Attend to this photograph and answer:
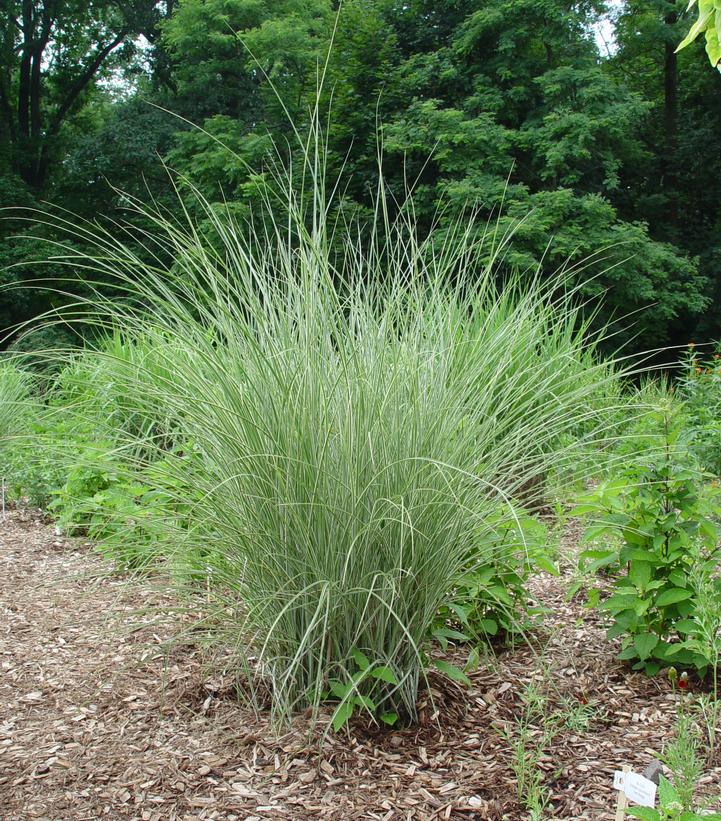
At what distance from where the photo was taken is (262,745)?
1916mm

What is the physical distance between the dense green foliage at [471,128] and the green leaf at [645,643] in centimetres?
789

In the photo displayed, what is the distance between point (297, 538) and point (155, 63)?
20180 mm

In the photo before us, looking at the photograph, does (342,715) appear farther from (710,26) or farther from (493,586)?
(710,26)

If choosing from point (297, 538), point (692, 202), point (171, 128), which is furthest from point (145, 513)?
point (692, 202)

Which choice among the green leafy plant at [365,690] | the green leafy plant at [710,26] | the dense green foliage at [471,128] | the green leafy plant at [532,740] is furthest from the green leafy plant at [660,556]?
the dense green foliage at [471,128]

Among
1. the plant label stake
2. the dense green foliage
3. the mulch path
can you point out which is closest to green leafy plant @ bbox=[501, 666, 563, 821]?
the mulch path

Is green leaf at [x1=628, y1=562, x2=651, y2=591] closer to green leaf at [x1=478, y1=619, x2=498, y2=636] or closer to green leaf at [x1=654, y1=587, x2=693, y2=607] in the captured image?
green leaf at [x1=654, y1=587, x2=693, y2=607]

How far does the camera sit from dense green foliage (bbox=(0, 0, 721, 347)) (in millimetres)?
11508

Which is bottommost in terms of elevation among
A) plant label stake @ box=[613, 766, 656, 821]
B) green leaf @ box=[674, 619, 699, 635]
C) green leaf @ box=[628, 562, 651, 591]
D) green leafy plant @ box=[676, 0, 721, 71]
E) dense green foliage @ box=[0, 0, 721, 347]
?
plant label stake @ box=[613, 766, 656, 821]

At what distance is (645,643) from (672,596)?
0.64 feet

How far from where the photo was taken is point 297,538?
6.28 feet

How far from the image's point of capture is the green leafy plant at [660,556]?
2.08 metres

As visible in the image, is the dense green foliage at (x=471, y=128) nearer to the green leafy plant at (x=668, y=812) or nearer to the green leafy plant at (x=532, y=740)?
the green leafy plant at (x=532, y=740)

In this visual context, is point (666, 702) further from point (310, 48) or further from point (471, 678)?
point (310, 48)
